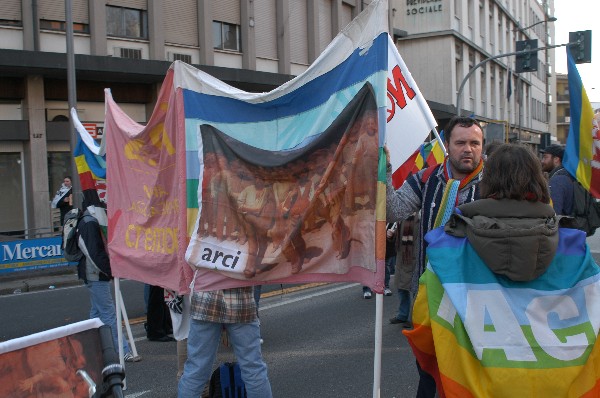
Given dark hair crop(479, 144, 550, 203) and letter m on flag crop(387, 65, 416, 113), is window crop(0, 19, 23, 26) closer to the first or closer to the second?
letter m on flag crop(387, 65, 416, 113)

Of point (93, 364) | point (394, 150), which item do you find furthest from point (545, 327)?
point (93, 364)

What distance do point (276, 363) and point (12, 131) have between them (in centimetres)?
1502

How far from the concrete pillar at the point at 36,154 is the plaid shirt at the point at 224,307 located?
1654 cm

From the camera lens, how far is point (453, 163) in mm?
3688

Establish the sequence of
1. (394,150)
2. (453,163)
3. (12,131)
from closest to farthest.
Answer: (453,163) < (394,150) < (12,131)

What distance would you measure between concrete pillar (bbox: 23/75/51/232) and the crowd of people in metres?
16.5

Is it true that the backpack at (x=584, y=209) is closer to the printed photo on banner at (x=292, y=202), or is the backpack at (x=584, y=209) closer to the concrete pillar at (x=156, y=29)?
the printed photo on banner at (x=292, y=202)

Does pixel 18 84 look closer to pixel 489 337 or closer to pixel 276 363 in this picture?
pixel 276 363

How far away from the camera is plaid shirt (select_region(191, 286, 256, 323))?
4.04 m

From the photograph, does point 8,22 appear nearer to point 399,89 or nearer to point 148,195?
point 148,195

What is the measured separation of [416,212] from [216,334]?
4.65 ft

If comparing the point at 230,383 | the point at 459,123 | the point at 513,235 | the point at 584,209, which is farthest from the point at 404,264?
the point at 513,235

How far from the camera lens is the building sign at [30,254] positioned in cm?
1302

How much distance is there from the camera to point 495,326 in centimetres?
290
